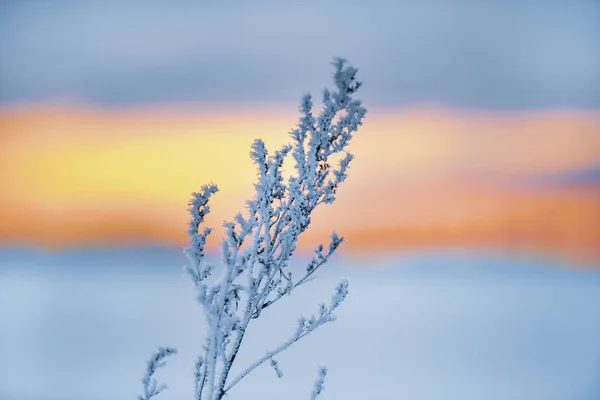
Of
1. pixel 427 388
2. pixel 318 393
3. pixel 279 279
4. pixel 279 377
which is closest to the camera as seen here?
pixel 279 279

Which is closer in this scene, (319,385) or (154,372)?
(154,372)

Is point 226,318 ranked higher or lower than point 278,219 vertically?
lower

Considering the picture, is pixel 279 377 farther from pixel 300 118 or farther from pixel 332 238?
pixel 300 118

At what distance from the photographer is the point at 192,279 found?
314 cm

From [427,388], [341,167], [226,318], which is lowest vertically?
[226,318]

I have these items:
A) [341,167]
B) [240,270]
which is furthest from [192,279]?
[341,167]

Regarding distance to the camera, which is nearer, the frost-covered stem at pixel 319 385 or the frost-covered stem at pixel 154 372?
the frost-covered stem at pixel 154 372

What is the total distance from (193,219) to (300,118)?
77cm

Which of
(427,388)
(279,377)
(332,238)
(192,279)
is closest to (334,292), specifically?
(332,238)

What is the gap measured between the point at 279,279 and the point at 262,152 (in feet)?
2.29

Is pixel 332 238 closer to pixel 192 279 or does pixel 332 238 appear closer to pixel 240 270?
pixel 240 270

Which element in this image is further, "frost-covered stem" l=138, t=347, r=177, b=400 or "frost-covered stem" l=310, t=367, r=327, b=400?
"frost-covered stem" l=310, t=367, r=327, b=400

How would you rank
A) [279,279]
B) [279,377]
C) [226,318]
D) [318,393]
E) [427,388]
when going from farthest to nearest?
1. [427,388]
2. [318,393]
3. [279,377]
4. [279,279]
5. [226,318]

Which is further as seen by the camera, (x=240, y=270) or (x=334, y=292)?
(x=334, y=292)
